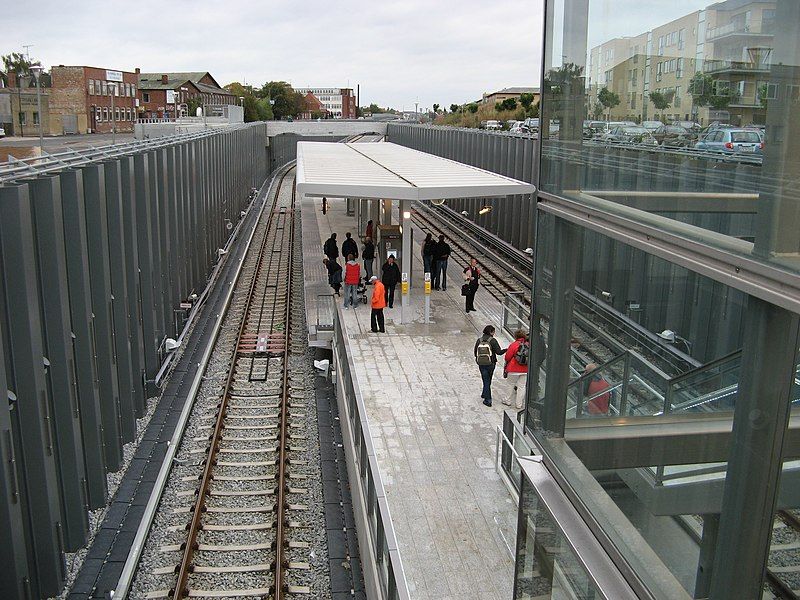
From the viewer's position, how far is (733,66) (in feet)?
8.07

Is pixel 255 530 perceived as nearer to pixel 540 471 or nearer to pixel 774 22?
pixel 540 471

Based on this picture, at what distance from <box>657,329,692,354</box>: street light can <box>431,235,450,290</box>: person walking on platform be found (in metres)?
14.9

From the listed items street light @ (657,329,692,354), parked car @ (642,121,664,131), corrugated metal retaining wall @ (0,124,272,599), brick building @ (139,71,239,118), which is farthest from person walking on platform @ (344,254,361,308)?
brick building @ (139,71,239,118)

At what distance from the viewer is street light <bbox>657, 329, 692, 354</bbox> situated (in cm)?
272

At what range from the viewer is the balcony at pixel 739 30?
228cm

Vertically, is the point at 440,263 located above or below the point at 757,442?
below

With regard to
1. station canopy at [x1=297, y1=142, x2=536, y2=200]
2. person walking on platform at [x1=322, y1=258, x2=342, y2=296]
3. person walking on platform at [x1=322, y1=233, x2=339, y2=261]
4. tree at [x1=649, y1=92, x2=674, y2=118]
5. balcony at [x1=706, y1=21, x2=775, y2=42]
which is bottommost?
person walking on platform at [x1=322, y1=258, x2=342, y2=296]

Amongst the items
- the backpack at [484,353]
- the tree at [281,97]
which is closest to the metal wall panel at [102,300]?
the backpack at [484,353]

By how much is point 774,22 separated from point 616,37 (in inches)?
43.1

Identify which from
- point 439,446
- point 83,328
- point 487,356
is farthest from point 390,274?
point 83,328

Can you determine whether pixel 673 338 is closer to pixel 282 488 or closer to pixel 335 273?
pixel 282 488

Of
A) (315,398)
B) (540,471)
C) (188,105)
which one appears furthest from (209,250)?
(188,105)

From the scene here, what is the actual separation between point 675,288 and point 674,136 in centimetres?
56

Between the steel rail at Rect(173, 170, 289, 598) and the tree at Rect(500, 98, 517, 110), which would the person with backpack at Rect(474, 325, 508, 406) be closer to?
the steel rail at Rect(173, 170, 289, 598)
